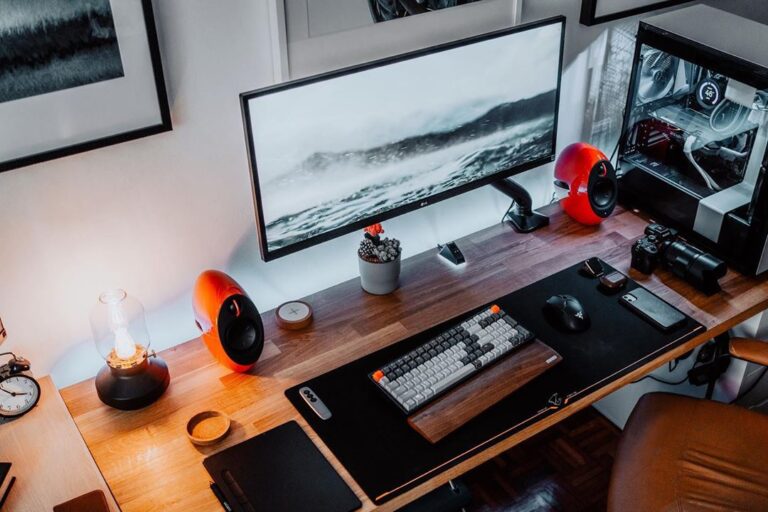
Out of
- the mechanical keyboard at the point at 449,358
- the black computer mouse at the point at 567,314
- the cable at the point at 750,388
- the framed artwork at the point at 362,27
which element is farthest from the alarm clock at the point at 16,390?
the cable at the point at 750,388

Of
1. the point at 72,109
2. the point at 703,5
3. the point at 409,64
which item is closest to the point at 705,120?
the point at 703,5

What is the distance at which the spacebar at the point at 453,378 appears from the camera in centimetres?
167

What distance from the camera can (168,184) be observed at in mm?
1734

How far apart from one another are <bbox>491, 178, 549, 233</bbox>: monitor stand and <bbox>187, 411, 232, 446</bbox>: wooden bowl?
0.94 m

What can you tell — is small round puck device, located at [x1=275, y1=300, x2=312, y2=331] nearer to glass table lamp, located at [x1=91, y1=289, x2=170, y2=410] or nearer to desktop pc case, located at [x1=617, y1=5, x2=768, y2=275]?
glass table lamp, located at [x1=91, y1=289, x2=170, y2=410]

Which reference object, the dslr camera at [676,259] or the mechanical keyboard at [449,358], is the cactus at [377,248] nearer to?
the mechanical keyboard at [449,358]

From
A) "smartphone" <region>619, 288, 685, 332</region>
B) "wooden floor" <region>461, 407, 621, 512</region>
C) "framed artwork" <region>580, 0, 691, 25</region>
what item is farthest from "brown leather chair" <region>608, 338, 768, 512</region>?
"framed artwork" <region>580, 0, 691, 25</region>

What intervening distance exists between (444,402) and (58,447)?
74 cm

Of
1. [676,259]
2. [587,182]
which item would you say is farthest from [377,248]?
[676,259]

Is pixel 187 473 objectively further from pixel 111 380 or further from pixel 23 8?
pixel 23 8

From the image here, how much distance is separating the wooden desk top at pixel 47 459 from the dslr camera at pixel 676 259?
1.33m

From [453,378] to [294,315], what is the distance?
0.42 m

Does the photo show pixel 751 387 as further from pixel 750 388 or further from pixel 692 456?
pixel 692 456

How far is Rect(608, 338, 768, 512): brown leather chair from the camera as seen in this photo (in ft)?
5.65
